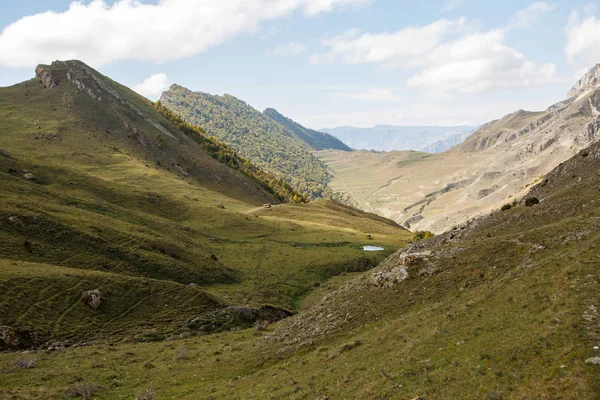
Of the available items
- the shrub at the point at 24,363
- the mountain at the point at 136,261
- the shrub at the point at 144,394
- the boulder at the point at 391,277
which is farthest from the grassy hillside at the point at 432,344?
the mountain at the point at 136,261

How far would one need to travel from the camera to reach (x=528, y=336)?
20.7 meters

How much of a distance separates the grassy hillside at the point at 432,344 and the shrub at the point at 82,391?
697 millimetres

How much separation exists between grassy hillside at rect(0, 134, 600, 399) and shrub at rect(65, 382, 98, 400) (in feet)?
2.29

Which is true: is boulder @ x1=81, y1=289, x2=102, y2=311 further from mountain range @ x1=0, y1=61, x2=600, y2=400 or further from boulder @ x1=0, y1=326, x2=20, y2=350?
boulder @ x1=0, y1=326, x2=20, y2=350

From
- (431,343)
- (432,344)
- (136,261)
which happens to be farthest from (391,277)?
(136,261)

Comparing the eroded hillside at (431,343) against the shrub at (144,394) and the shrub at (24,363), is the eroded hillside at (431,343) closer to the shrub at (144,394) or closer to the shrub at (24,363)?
the shrub at (144,394)

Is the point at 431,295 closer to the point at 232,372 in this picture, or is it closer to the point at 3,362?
the point at 232,372

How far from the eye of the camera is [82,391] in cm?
2994

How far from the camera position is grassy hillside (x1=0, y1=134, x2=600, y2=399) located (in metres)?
19.0

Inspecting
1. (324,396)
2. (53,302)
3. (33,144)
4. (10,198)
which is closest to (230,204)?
(33,144)

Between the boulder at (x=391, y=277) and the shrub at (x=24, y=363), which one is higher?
the boulder at (x=391, y=277)

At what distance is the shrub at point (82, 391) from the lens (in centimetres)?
2963

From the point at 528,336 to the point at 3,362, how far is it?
4237cm

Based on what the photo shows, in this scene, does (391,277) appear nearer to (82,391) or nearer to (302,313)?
(302,313)
